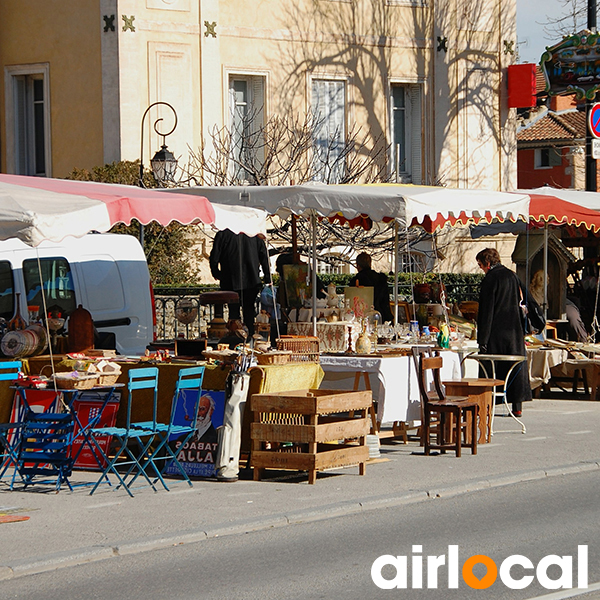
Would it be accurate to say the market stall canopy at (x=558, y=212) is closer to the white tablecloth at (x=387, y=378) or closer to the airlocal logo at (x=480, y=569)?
the white tablecloth at (x=387, y=378)

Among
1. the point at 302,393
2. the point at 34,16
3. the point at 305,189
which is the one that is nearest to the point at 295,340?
the point at 302,393

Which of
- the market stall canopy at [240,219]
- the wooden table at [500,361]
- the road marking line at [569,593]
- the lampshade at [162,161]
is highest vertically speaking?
the lampshade at [162,161]

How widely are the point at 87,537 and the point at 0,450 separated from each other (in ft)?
11.3

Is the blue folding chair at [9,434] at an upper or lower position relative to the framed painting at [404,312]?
lower

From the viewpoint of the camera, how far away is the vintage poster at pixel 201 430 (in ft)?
35.0

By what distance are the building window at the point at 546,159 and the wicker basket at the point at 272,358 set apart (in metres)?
44.3

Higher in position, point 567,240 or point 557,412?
point 567,240

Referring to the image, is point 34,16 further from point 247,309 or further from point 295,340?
point 295,340

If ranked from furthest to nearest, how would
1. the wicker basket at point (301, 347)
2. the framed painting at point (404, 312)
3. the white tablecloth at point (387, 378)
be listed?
1. the framed painting at point (404, 312)
2. the white tablecloth at point (387, 378)
3. the wicker basket at point (301, 347)

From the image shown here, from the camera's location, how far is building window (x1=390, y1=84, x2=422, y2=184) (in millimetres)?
28984

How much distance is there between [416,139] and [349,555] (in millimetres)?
22118

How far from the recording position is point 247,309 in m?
17.0

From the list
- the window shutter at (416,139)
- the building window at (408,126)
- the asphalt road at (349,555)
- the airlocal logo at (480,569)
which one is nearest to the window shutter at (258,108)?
the building window at (408,126)

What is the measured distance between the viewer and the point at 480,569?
732 cm
